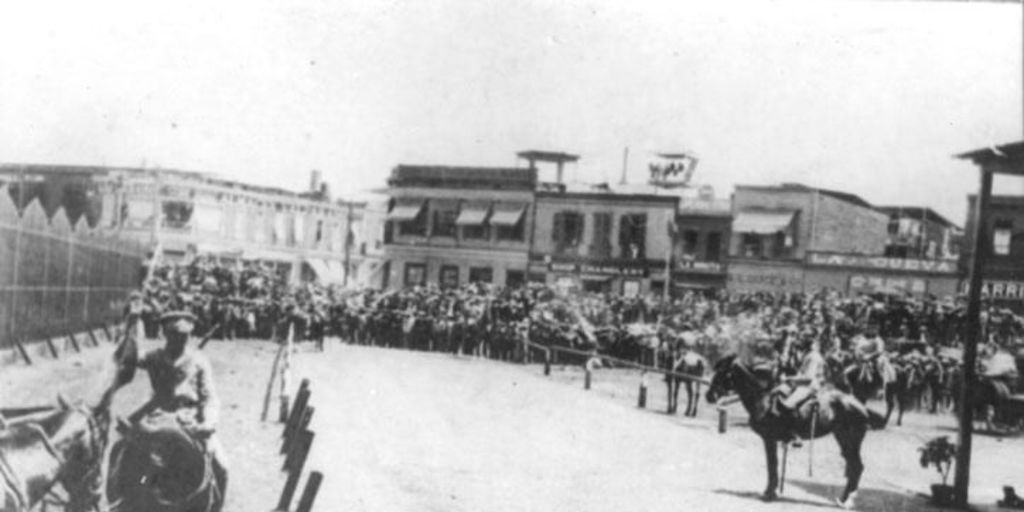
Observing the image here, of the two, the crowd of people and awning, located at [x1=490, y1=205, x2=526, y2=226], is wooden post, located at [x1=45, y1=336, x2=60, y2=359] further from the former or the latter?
awning, located at [x1=490, y1=205, x2=526, y2=226]

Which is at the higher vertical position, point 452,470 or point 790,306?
point 790,306

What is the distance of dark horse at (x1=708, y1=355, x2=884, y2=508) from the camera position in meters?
10.2

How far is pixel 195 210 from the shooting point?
16172mm

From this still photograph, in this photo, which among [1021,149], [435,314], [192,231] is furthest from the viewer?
[435,314]

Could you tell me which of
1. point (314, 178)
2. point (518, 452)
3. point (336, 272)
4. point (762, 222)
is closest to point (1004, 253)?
point (762, 222)

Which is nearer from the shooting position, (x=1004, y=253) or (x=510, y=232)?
(x=1004, y=253)

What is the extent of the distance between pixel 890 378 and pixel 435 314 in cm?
1378

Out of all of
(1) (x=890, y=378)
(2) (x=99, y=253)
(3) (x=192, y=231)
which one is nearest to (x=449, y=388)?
(3) (x=192, y=231)

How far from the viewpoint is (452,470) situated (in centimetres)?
1102

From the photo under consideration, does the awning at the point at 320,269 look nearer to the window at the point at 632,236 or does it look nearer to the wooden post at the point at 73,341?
the window at the point at 632,236

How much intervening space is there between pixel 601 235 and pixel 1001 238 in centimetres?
1612

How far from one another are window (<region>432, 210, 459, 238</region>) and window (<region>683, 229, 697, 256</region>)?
25.7ft

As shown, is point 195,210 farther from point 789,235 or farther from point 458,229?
point 458,229

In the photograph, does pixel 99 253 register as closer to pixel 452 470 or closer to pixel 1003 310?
pixel 452 470
